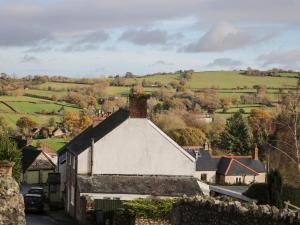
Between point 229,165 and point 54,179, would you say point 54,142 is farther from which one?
point 54,179

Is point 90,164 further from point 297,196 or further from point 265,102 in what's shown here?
point 265,102

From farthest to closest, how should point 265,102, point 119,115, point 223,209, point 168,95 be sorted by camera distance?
point 168,95 → point 265,102 → point 119,115 → point 223,209

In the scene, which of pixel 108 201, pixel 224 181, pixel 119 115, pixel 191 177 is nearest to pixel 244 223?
pixel 108 201

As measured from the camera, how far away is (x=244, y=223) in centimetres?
1625

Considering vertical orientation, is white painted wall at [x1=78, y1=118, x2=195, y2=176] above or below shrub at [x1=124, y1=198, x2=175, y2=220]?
above

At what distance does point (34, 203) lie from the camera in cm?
4175

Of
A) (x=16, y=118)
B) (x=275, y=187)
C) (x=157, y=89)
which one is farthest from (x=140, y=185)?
(x=157, y=89)

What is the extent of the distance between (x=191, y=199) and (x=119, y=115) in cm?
2192

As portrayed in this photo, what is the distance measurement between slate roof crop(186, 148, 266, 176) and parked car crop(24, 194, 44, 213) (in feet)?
127

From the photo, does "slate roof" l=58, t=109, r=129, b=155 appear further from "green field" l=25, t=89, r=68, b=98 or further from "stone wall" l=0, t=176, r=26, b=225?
"green field" l=25, t=89, r=68, b=98

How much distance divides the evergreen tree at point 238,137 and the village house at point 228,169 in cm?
1766

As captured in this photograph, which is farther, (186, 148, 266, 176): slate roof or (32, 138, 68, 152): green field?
(32, 138, 68, 152): green field

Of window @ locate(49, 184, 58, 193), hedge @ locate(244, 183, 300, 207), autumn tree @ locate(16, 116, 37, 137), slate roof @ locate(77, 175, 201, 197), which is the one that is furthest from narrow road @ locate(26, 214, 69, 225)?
autumn tree @ locate(16, 116, 37, 137)

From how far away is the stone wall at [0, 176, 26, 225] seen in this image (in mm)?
10344
